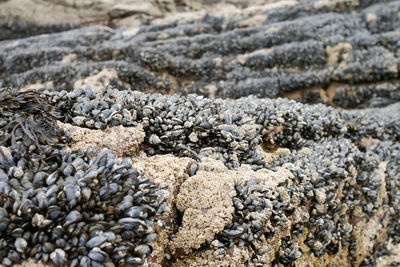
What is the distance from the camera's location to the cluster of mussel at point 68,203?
1921 millimetres

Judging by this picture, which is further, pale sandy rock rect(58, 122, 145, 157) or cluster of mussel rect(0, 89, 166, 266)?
pale sandy rock rect(58, 122, 145, 157)

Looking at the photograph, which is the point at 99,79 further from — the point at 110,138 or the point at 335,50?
the point at 335,50

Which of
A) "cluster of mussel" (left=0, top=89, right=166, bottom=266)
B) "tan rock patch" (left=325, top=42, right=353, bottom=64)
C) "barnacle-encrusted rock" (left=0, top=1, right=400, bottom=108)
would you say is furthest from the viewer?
"tan rock patch" (left=325, top=42, right=353, bottom=64)

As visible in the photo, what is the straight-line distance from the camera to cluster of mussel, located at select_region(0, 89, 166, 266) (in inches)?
75.6

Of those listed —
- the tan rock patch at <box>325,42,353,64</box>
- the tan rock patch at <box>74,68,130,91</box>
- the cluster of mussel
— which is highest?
the cluster of mussel

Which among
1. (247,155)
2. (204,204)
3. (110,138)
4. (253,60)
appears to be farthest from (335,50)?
(110,138)

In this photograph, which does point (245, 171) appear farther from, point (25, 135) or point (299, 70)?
point (299, 70)

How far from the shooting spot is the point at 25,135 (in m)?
2.48

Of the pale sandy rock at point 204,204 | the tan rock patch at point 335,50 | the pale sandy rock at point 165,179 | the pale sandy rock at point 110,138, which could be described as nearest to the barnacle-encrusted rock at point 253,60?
→ the tan rock patch at point 335,50

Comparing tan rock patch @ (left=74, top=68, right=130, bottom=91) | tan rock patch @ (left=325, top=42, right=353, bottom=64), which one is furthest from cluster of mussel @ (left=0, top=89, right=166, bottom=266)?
tan rock patch @ (left=325, top=42, right=353, bottom=64)

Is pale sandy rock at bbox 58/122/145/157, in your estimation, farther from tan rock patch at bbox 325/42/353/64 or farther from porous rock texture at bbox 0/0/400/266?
tan rock patch at bbox 325/42/353/64

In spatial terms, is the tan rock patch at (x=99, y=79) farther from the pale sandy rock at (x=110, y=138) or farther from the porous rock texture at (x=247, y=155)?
the pale sandy rock at (x=110, y=138)

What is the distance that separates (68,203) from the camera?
80.4 inches

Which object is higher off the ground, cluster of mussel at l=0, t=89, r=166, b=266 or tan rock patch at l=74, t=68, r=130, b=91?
cluster of mussel at l=0, t=89, r=166, b=266
